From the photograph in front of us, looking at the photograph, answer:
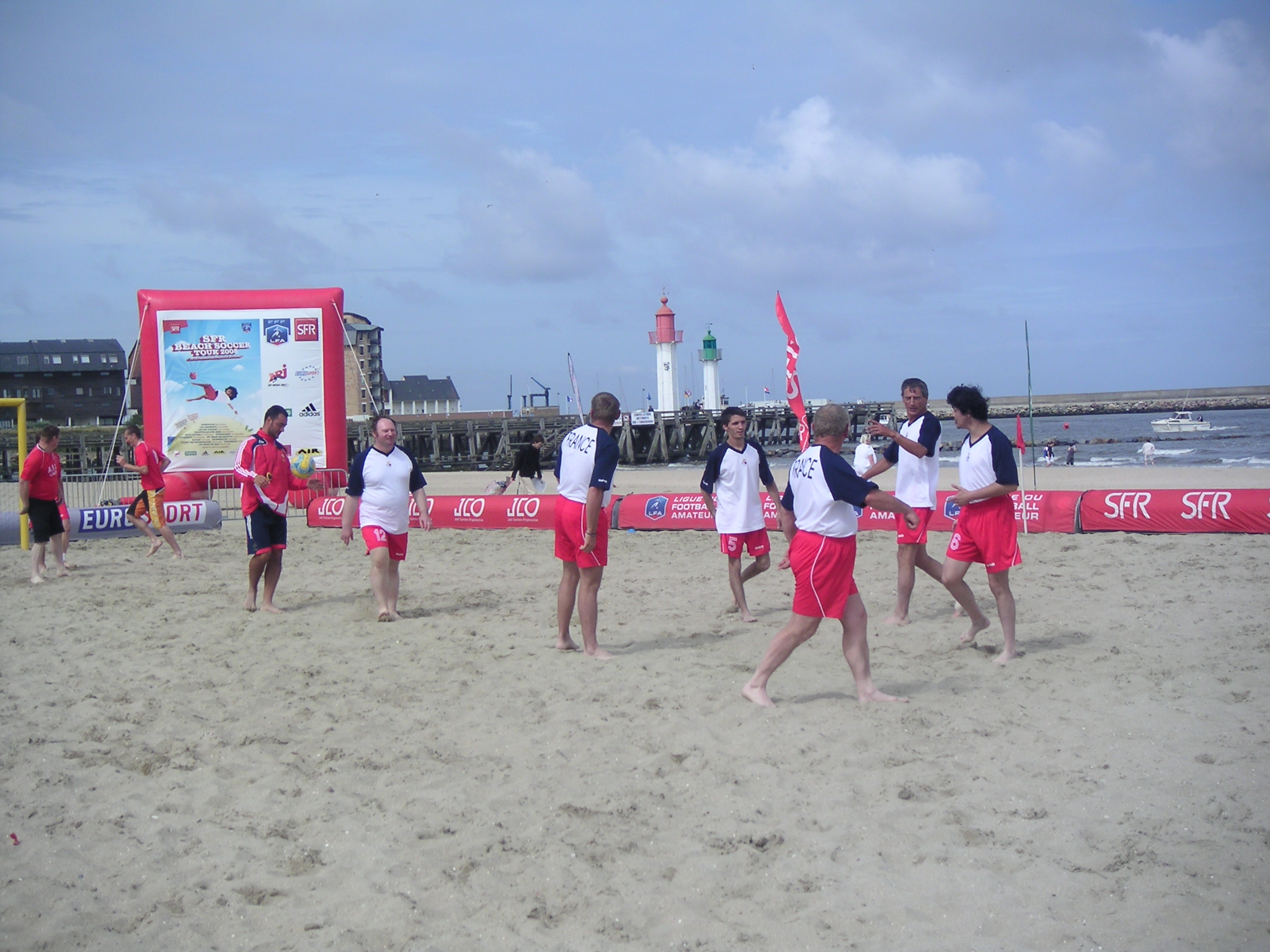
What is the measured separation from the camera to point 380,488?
22.9 ft

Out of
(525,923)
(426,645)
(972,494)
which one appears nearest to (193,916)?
(525,923)

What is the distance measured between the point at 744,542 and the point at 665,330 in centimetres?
4537

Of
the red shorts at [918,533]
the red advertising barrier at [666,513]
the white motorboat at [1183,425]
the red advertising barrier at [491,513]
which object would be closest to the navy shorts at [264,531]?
the red shorts at [918,533]

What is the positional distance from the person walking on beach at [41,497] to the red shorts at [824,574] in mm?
7806

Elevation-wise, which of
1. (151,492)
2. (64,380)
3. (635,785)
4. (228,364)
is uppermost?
(64,380)

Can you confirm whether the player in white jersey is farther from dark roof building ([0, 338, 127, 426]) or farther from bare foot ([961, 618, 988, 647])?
dark roof building ([0, 338, 127, 426])

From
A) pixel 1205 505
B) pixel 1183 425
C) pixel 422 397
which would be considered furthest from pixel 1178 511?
pixel 422 397

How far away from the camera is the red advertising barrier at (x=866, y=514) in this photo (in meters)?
10.6

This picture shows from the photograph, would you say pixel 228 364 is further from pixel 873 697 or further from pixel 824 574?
pixel 873 697

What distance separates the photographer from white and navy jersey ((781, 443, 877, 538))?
15.1 feet

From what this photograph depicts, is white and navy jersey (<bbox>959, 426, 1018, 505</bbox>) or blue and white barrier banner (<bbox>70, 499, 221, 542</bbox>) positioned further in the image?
blue and white barrier banner (<bbox>70, 499, 221, 542</bbox>)

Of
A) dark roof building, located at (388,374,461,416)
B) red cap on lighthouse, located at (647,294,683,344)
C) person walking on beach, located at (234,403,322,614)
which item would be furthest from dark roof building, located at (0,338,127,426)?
person walking on beach, located at (234,403,322,614)

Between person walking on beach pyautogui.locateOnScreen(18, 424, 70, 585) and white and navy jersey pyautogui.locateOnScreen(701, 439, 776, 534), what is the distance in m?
6.52

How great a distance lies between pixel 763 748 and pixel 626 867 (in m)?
1.13
